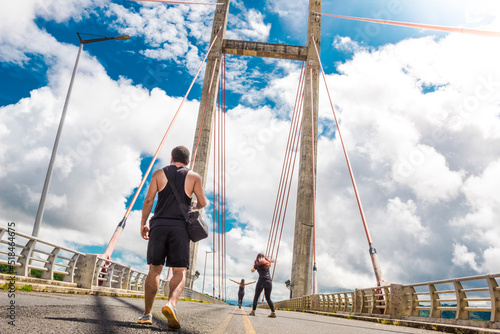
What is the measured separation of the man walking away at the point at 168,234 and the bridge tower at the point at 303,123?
16.3m

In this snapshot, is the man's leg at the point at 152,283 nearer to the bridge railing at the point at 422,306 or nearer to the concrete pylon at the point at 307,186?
the bridge railing at the point at 422,306

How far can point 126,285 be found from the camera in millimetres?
13008

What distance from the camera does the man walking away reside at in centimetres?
321

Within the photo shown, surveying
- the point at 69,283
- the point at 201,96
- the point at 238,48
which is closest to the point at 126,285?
the point at 69,283

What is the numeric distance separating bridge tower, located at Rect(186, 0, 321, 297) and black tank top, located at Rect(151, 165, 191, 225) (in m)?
16.4

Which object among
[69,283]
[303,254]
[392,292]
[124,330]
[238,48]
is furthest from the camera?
[238,48]

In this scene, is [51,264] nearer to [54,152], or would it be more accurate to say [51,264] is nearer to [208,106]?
[54,152]

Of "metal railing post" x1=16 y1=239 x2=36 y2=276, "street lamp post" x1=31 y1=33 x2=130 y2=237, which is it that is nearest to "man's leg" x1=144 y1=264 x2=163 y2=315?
"metal railing post" x1=16 y1=239 x2=36 y2=276

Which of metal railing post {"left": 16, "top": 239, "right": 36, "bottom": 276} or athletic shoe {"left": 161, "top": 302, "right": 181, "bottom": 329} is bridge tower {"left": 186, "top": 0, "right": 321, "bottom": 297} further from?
athletic shoe {"left": 161, "top": 302, "right": 181, "bottom": 329}

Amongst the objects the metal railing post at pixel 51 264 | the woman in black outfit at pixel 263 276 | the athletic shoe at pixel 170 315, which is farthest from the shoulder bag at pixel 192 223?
the metal railing post at pixel 51 264

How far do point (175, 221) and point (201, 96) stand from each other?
19575 millimetres

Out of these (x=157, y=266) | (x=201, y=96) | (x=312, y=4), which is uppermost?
(x=312, y=4)

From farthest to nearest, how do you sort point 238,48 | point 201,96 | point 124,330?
point 238,48
point 201,96
point 124,330

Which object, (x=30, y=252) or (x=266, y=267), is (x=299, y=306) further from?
(x=30, y=252)
